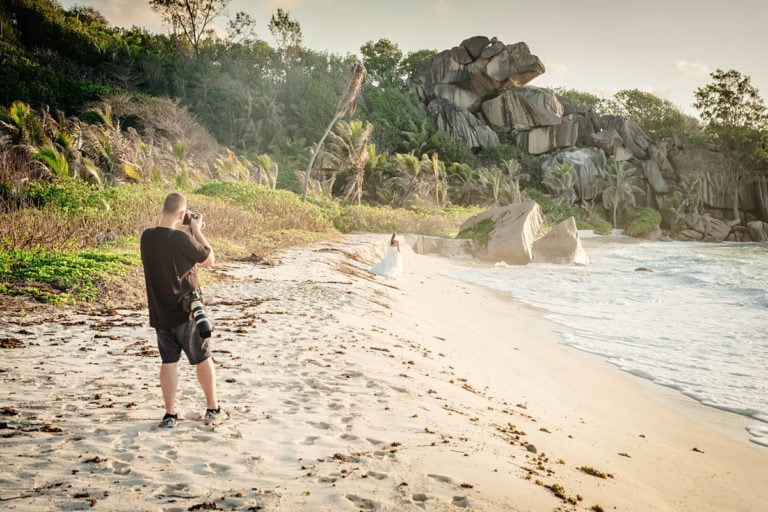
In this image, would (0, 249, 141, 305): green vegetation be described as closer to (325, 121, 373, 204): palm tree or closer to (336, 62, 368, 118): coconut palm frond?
(336, 62, 368, 118): coconut palm frond

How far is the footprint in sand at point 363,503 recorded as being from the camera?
108 inches

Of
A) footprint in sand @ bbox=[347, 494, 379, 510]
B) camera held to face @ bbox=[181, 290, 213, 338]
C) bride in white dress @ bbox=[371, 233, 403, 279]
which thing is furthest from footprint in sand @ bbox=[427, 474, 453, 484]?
bride in white dress @ bbox=[371, 233, 403, 279]

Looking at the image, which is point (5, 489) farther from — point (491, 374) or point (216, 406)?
point (491, 374)

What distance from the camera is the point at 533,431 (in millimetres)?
4480

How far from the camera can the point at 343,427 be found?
3.84 meters

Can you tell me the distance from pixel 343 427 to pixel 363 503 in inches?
42.6

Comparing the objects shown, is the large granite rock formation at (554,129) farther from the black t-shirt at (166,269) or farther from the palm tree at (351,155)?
the black t-shirt at (166,269)

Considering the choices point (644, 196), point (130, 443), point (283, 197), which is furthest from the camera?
point (644, 196)

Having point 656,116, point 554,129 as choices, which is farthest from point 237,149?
point 656,116

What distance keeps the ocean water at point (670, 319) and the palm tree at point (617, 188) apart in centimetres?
2915

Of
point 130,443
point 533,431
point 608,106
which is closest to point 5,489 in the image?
point 130,443

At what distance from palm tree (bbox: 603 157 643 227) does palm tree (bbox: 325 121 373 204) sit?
30.3 m

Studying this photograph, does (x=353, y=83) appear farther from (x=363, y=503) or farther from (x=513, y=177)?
(x=513, y=177)

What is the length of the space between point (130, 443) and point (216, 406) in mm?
635
